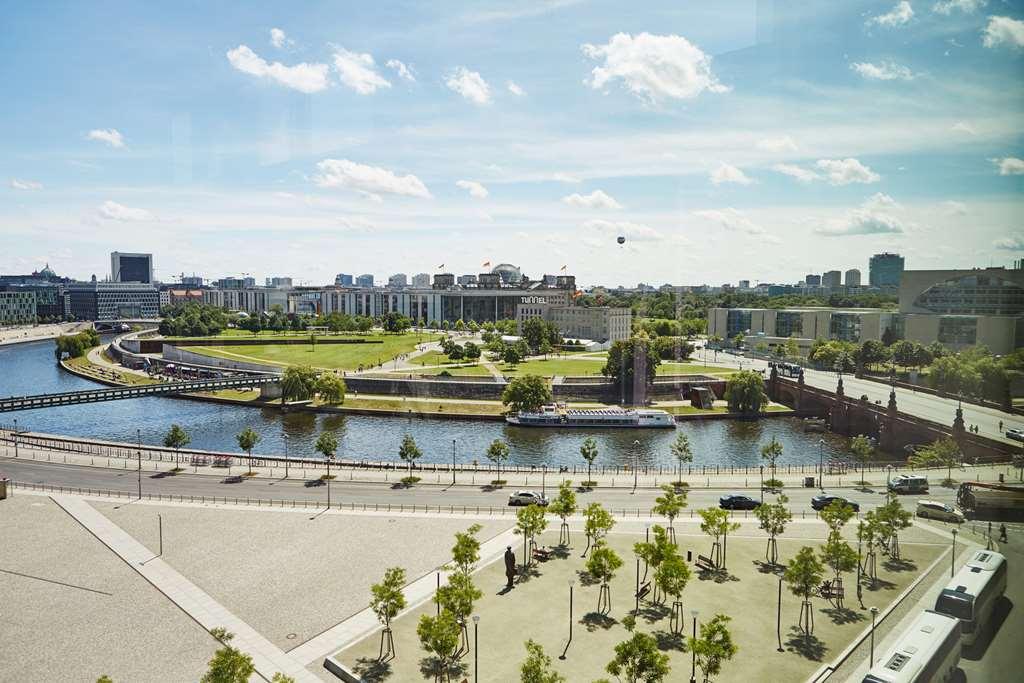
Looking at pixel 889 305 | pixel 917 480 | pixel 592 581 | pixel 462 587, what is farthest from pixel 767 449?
pixel 462 587

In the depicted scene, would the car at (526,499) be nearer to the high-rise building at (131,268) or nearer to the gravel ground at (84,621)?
the gravel ground at (84,621)

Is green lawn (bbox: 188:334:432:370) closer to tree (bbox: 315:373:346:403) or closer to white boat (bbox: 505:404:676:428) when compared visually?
tree (bbox: 315:373:346:403)

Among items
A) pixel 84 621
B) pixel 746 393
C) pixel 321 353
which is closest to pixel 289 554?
pixel 84 621

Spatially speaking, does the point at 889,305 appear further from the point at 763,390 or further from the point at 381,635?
the point at 381,635

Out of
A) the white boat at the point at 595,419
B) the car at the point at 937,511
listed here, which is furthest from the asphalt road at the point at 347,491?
the white boat at the point at 595,419

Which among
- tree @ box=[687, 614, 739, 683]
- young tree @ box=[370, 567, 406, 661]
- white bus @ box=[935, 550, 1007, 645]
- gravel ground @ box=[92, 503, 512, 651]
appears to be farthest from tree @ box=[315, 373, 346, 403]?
white bus @ box=[935, 550, 1007, 645]
